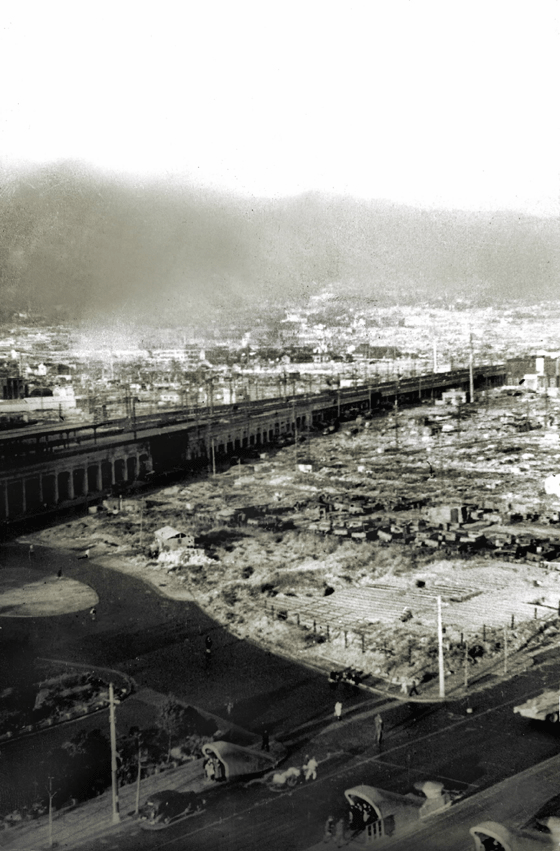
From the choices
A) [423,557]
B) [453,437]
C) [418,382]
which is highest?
[418,382]

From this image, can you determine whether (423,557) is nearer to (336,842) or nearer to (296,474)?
(296,474)

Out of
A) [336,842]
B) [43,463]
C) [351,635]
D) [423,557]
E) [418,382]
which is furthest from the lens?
[418,382]

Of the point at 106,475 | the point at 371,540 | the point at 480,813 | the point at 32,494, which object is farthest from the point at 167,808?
the point at 106,475

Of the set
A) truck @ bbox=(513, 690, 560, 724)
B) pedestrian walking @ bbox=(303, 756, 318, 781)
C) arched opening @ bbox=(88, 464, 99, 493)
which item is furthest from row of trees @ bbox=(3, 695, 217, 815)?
arched opening @ bbox=(88, 464, 99, 493)

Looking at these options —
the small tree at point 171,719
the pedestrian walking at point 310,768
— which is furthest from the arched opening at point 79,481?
the pedestrian walking at point 310,768

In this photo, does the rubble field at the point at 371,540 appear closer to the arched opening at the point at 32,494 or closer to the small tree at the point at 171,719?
the arched opening at the point at 32,494

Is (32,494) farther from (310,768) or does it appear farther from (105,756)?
(310,768)

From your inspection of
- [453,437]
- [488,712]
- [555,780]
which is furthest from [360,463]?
[555,780]
